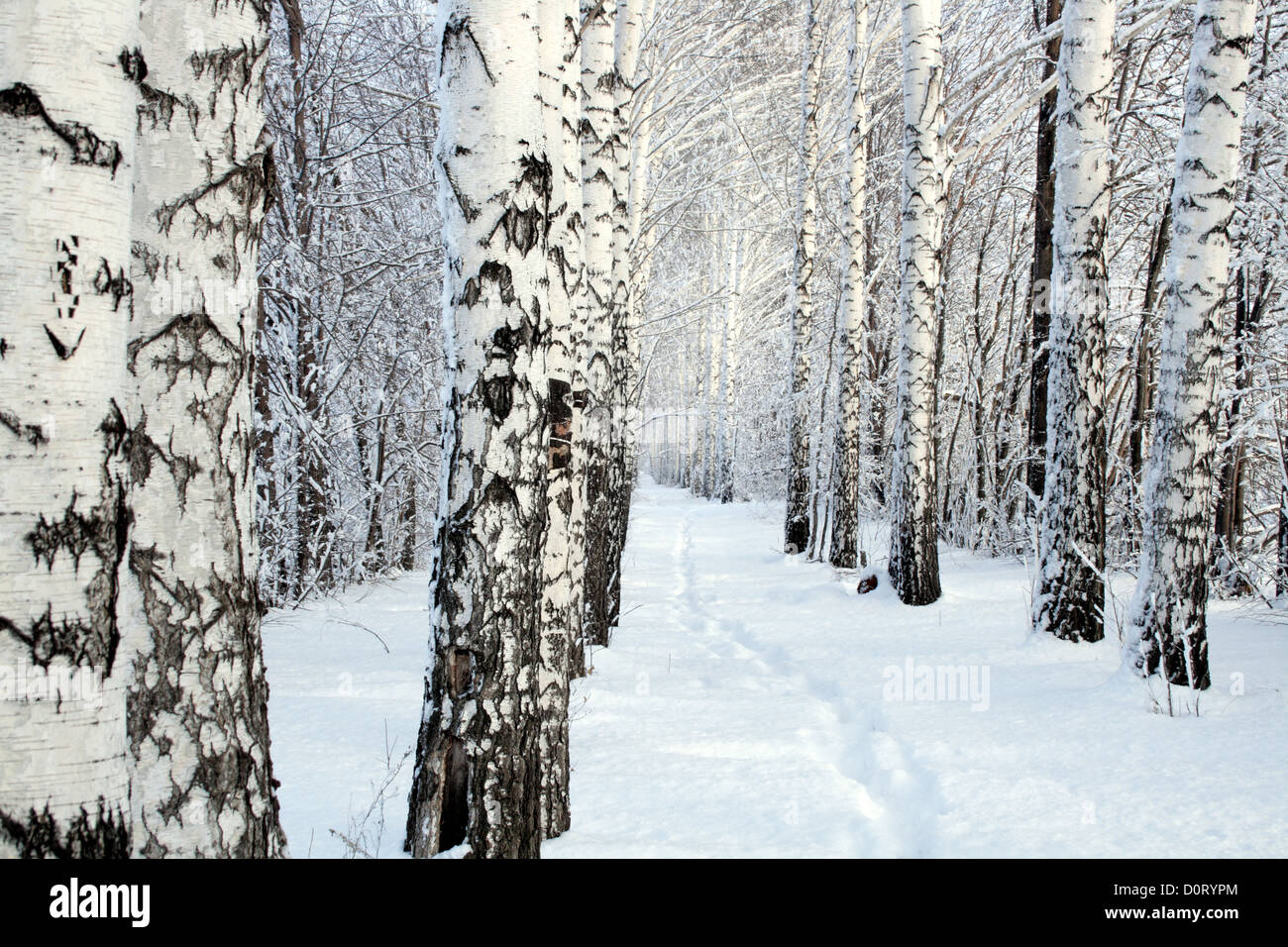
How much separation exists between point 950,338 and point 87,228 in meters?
16.0

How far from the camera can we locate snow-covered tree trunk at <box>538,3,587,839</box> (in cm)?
266

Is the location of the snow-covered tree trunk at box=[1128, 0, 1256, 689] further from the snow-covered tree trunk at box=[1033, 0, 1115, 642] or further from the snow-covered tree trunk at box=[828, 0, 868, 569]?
the snow-covered tree trunk at box=[828, 0, 868, 569]

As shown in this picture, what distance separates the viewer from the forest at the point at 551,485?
1054 mm

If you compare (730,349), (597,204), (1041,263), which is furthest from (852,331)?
(730,349)

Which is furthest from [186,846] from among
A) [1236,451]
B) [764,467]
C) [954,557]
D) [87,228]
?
[764,467]

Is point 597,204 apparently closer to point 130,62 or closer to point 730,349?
point 130,62

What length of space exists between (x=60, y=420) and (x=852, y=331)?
943cm

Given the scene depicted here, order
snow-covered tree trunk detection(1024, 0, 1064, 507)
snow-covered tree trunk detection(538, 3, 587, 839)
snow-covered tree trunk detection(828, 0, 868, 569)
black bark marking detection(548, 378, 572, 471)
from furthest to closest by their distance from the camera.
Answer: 1. snow-covered tree trunk detection(828, 0, 868, 569)
2. snow-covered tree trunk detection(1024, 0, 1064, 507)
3. black bark marking detection(548, 378, 572, 471)
4. snow-covered tree trunk detection(538, 3, 587, 839)

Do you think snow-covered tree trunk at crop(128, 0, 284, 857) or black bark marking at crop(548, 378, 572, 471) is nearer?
snow-covered tree trunk at crop(128, 0, 284, 857)

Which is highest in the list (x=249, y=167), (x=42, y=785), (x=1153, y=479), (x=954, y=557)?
(x=249, y=167)

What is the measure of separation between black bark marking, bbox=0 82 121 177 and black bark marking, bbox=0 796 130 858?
2.67ft

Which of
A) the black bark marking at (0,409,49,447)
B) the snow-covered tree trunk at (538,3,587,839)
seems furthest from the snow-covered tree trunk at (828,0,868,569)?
the black bark marking at (0,409,49,447)

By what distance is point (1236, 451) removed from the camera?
6.52 metres
